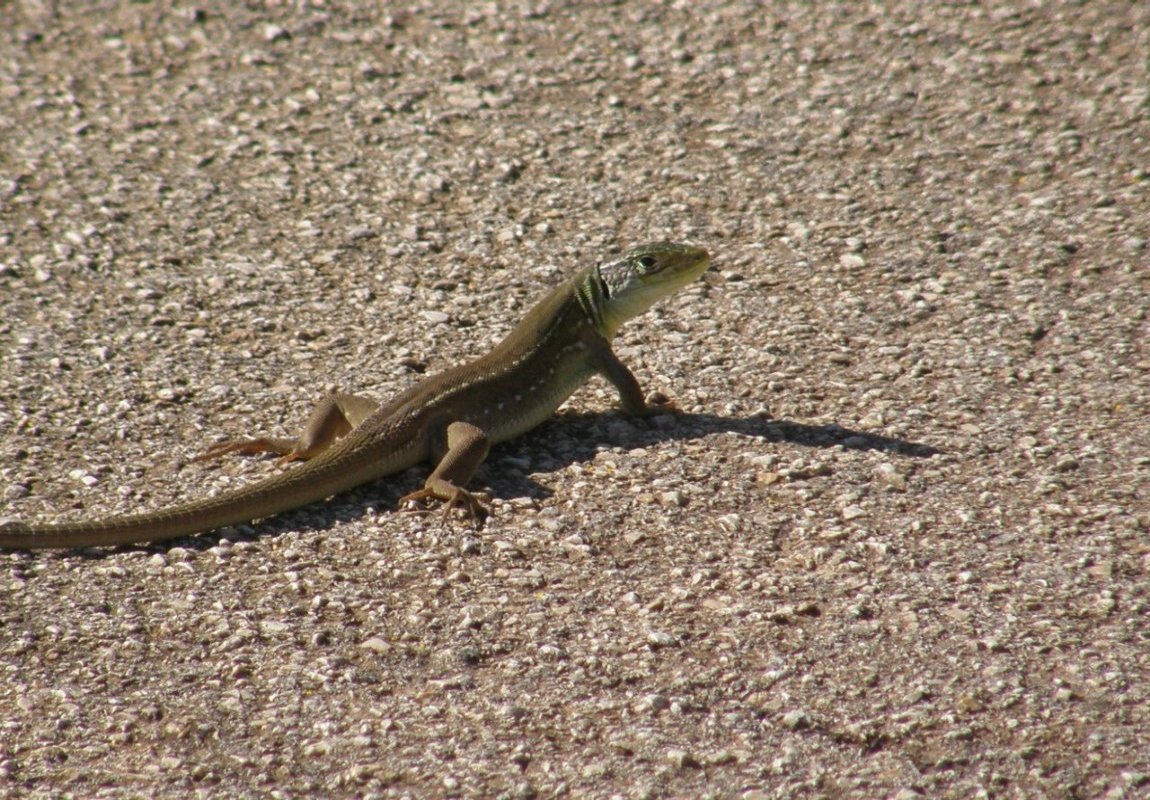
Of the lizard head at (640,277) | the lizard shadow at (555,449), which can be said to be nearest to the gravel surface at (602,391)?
the lizard shadow at (555,449)

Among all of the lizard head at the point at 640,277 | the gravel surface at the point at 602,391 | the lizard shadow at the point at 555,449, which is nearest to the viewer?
the gravel surface at the point at 602,391

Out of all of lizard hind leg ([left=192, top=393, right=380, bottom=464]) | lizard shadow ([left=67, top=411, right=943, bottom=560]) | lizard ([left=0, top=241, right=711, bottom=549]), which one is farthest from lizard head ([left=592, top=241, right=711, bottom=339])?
lizard hind leg ([left=192, top=393, right=380, bottom=464])

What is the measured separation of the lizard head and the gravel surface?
0.34m

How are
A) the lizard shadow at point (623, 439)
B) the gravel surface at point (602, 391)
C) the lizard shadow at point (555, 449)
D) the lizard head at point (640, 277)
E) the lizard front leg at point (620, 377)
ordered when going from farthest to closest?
the lizard head at point (640, 277) → the lizard front leg at point (620, 377) → the lizard shadow at point (623, 439) → the lizard shadow at point (555, 449) → the gravel surface at point (602, 391)

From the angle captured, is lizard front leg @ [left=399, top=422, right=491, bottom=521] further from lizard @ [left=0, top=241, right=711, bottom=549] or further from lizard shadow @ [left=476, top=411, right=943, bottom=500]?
lizard shadow @ [left=476, top=411, right=943, bottom=500]

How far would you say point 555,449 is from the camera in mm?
5715

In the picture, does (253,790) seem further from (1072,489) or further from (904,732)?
(1072,489)

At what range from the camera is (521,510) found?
520 centimetres

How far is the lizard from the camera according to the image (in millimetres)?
4941

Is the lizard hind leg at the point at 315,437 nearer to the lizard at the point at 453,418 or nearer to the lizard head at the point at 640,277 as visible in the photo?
the lizard at the point at 453,418

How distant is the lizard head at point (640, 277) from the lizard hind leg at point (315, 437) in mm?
1146

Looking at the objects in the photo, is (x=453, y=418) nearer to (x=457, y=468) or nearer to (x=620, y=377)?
(x=457, y=468)

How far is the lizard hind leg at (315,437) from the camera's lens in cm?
547

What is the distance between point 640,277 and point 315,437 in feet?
5.20
